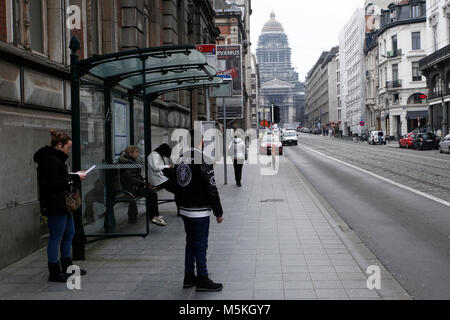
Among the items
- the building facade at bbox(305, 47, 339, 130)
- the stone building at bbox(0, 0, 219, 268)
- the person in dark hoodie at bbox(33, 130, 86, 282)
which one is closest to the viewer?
the person in dark hoodie at bbox(33, 130, 86, 282)

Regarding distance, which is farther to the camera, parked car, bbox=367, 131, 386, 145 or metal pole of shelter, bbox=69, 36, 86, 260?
parked car, bbox=367, 131, 386, 145

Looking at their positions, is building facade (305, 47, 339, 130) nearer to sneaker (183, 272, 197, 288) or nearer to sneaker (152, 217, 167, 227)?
sneaker (152, 217, 167, 227)

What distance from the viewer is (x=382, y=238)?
28.0 ft

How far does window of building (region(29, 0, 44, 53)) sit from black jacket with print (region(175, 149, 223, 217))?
4370mm

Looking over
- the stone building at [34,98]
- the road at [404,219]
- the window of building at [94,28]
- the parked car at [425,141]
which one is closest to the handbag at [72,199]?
the stone building at [34,98]

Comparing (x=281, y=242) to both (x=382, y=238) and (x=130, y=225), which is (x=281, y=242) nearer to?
(x=382, y=238)

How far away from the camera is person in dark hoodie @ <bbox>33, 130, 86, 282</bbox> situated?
574cm

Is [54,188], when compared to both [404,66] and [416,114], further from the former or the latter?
[404,66]

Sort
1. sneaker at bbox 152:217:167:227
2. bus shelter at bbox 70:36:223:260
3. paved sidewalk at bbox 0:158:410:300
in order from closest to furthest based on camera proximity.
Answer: paved sidewalk at bbox 0:158:410:300, bus shelter at bbox 70:36:223:260, sneaker at bbox 152:217:167:227

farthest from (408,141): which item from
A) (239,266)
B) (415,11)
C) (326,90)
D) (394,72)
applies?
(326,90)

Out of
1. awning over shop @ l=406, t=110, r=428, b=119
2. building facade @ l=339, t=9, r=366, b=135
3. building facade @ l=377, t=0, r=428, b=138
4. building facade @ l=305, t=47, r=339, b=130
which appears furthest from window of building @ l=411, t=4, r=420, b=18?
building facade @ l=305, t=47, r=339, b=130

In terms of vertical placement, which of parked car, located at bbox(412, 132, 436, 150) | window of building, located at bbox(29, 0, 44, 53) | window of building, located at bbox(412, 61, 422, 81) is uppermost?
window of building, located at bbox(412, 61, 422, 81)

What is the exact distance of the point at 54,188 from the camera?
5762 mm
